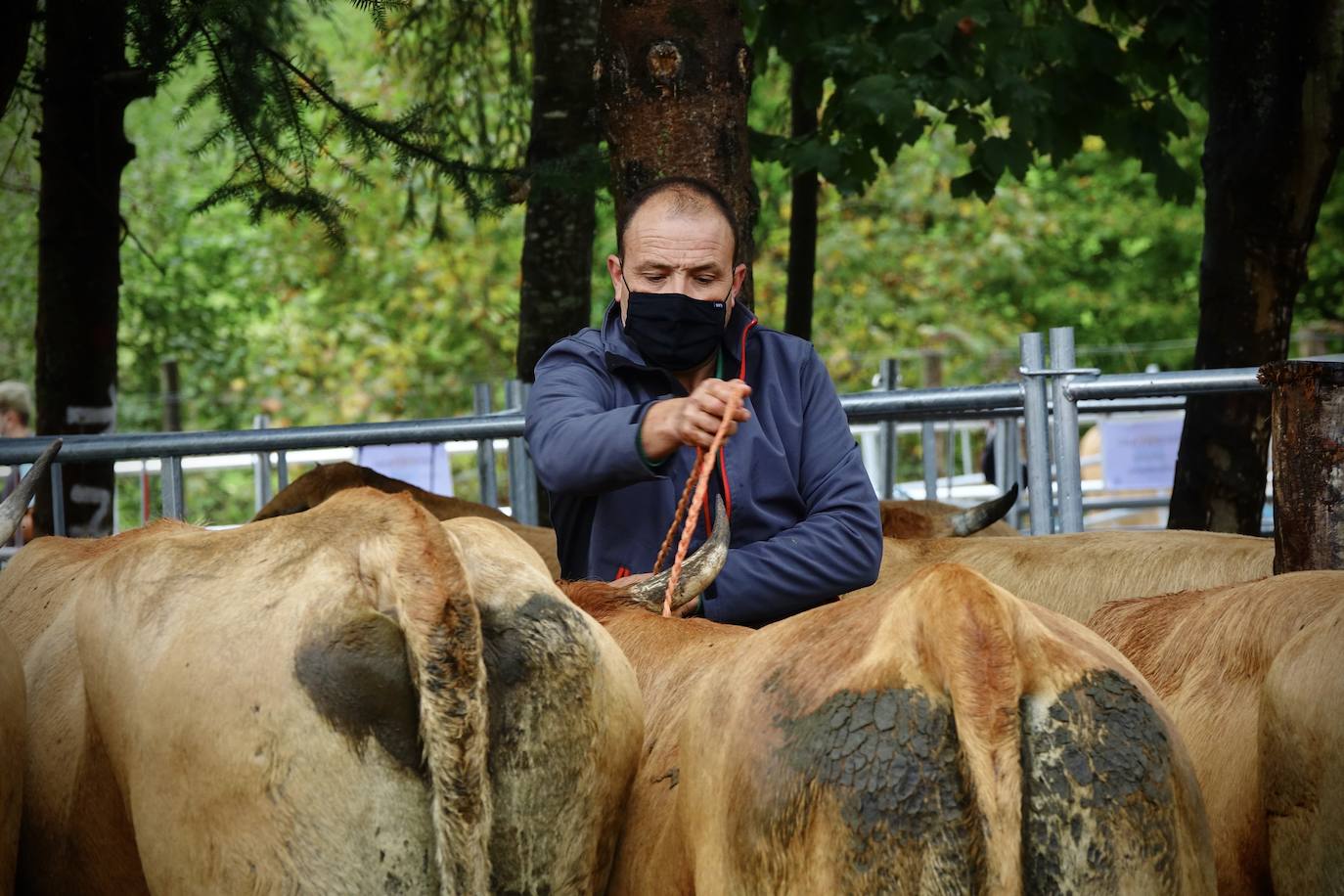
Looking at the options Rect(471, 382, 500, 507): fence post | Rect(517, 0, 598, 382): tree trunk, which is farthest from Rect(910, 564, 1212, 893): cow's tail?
Rect(517, 0, 598, 382): tree trunk

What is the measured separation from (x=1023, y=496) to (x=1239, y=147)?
418cm

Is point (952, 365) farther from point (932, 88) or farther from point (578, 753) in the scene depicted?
point (578, 753)

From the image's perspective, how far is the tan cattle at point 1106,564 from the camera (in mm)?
4828

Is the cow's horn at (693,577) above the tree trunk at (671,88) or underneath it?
underneath

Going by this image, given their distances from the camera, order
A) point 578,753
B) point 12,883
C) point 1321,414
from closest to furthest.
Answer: point 578,753 → point 12,883 → point 1321,414

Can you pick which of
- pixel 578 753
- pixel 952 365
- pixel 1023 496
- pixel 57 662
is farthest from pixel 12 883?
pixel 952 365

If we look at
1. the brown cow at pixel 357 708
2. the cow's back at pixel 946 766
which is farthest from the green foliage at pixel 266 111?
the cow's back at pixel 946 766

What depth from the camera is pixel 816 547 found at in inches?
135

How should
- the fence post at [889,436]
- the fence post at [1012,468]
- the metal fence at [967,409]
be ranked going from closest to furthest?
the metal fence at [967,409] → the fence post at [889,436] → the fence post at [1012,468]

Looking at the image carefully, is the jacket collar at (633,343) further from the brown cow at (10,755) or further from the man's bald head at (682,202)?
the brown cow at (10,755)

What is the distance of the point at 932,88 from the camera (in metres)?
6.76

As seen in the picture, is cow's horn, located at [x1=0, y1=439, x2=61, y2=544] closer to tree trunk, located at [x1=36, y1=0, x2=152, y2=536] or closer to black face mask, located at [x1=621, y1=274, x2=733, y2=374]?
black face mask, located at [x1=621, y1=274, x2=733, y2=374]

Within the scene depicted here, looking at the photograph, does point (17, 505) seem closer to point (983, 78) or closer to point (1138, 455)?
point (983, 78)

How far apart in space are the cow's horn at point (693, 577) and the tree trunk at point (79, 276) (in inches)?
175
